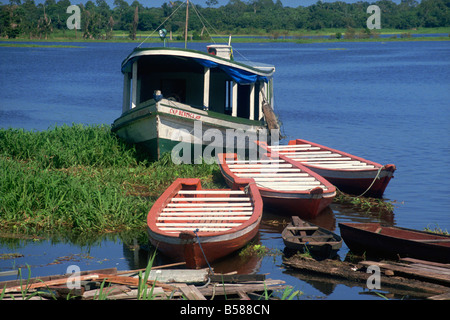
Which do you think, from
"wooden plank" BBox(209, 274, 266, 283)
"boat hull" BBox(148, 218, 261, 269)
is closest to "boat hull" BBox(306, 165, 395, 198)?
"boat hull" BBox(148, 218, 261, 269)

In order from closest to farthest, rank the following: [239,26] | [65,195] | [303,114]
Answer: [65,195] → [303,114] → [239,26]

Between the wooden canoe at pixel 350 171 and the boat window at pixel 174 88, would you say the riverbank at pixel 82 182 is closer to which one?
the wooden canoe at pixel 350 171

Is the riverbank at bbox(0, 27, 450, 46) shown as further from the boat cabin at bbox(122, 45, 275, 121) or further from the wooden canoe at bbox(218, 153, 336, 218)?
the wooden canoe at bbox(218, 153, 336, 218)

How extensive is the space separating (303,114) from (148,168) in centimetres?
1680

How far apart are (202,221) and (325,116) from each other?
806 inches

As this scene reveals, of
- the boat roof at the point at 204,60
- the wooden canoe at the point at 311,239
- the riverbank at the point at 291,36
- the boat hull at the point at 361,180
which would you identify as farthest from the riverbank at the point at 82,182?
the riverbank at the point at 291,36

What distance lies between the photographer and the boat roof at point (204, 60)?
1448 centimetres

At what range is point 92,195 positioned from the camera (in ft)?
37.5

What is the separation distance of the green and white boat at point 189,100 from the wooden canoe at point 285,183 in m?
0.97

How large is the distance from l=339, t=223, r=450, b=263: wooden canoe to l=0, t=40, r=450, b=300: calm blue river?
0.63m

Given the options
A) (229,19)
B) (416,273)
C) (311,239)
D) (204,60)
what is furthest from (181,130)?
(229,19)

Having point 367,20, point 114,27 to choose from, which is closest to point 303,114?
point 367,20

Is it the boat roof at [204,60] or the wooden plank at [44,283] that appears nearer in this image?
the wooden plank at [44,283]
